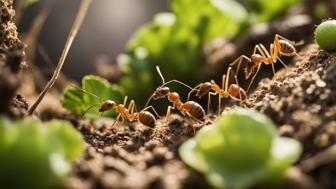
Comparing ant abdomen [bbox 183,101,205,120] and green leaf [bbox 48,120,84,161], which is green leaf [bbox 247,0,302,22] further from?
green leaf [bbox 48,120,84,161]

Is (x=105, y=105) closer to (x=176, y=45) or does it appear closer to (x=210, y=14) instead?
(x=176, y=45)

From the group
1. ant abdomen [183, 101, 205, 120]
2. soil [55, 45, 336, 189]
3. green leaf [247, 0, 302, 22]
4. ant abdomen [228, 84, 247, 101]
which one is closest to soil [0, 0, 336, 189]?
soil [55, 45, 336, 189]

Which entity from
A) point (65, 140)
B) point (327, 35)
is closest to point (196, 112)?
point (327, 35)

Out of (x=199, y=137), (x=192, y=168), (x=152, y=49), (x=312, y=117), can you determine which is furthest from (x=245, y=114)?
(x=152, y=49)

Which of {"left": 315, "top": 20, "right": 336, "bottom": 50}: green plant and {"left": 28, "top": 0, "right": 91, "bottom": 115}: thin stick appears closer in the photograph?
{"left": 28, "top": 0, "right": 91, "bottom": 115}: thin stick

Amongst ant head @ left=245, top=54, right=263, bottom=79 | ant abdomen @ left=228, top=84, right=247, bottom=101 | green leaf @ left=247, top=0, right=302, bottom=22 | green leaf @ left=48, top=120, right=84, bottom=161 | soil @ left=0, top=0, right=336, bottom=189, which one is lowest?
green leaf @ left=48, top=120, right=84, bottom=161
